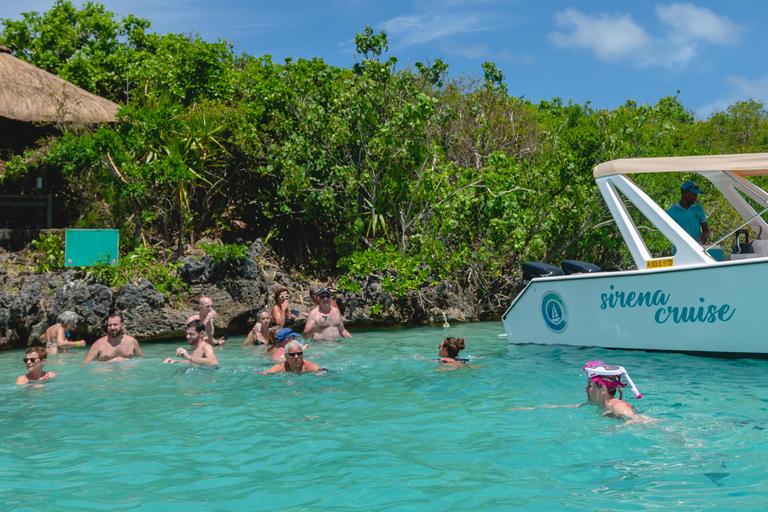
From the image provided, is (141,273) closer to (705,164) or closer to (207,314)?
(207,314)

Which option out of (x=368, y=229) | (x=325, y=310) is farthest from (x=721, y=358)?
(x=368, y=229)

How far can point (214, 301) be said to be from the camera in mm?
13922

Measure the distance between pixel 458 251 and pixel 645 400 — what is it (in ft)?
30.3

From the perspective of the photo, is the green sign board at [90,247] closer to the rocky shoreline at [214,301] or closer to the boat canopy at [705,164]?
the rocky shoreline at [214,301]

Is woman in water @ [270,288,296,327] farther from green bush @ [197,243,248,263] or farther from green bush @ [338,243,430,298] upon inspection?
green bush @ [338,243,430,298]

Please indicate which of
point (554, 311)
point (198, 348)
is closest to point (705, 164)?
point (554, 311)

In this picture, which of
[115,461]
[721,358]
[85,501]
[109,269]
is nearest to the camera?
[85,501]

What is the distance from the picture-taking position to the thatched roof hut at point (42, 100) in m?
15.3

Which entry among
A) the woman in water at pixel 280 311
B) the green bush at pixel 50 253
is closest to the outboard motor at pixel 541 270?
the woman in water at pixel 280 311

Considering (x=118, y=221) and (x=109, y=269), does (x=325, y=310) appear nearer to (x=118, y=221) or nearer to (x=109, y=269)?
(x=109, y=269)

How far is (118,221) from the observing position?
634 inches

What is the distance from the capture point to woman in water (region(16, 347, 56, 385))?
338 inches

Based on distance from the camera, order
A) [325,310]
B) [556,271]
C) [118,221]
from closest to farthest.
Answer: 1. [556,271]
2. [325,310]
3. [118,221]

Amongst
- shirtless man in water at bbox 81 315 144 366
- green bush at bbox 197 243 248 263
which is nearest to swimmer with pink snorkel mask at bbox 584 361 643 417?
shirtless man in water at bbox 81 315 144 366
